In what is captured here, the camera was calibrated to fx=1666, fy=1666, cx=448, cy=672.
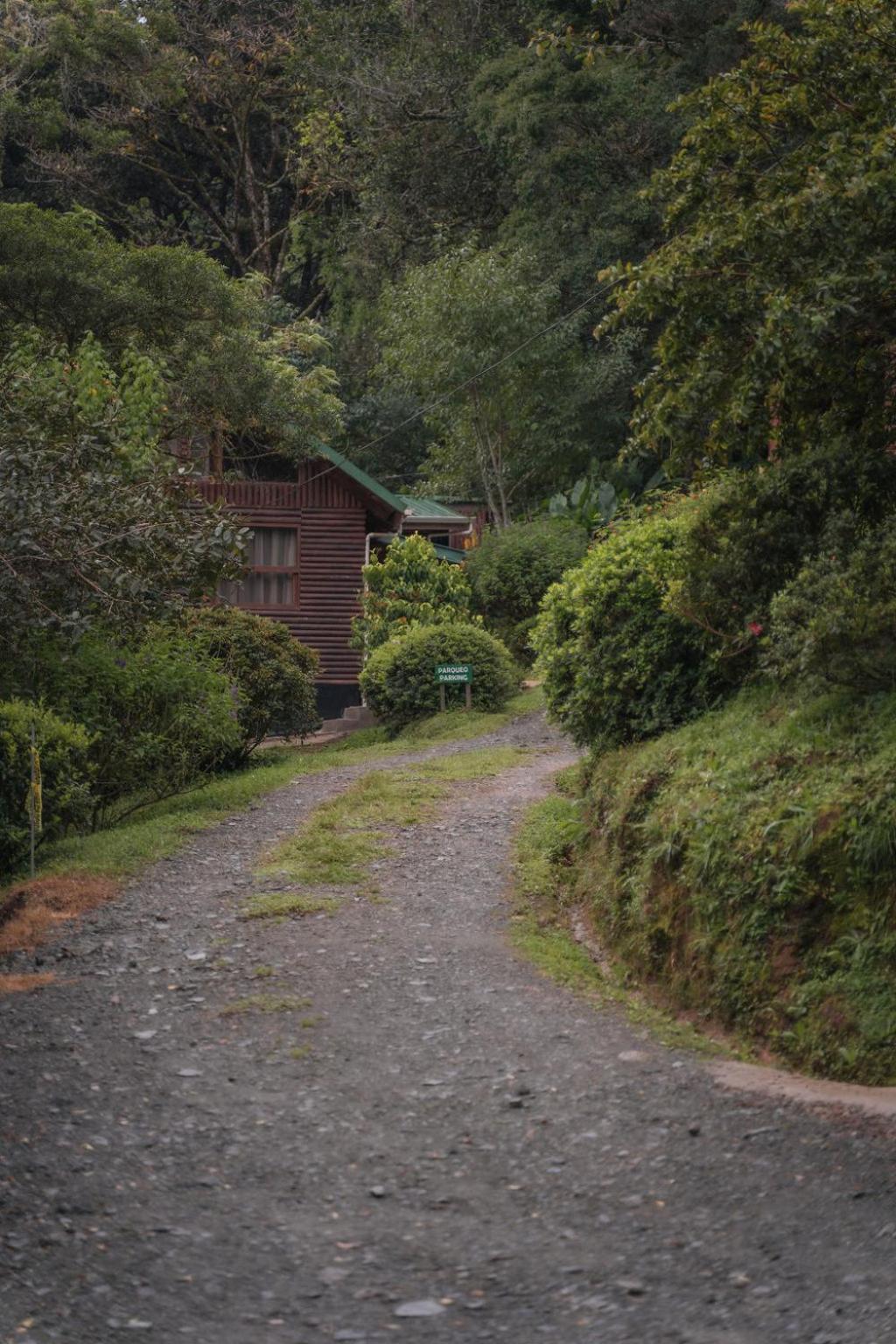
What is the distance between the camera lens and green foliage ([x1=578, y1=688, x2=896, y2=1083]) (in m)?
8.34

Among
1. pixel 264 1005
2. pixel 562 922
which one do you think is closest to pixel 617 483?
pixel 562 922

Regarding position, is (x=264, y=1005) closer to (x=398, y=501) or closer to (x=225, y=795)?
→ (x=225, y=795)

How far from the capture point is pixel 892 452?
37.0 feet

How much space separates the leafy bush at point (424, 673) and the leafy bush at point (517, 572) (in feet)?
16.9

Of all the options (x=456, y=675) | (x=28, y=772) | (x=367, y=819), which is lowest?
(x=367, y=819)

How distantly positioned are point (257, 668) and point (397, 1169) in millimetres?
15786

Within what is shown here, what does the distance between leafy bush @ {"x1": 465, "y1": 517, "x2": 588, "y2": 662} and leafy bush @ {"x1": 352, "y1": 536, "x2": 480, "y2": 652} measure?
218 centimetres

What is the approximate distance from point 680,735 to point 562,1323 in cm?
678

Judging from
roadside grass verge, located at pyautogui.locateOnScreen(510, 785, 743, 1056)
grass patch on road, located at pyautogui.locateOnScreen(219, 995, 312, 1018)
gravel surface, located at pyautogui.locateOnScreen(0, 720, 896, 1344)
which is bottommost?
gravel surface, located at pyautogui.locateOnScreen(0, 720, 896, 1344)

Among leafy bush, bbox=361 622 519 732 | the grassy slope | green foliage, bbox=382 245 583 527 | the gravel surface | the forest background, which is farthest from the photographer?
the forest background

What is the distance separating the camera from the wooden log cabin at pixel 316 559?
34.3m

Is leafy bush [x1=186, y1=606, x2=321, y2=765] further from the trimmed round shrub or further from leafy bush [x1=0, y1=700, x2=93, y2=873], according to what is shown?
the trimmed round shrub

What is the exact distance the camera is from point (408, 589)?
28.6m

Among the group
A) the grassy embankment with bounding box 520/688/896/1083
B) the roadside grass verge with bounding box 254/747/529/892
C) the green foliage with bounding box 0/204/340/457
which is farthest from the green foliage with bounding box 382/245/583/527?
the grassy embankment with bounding box 520/688/896/1083
